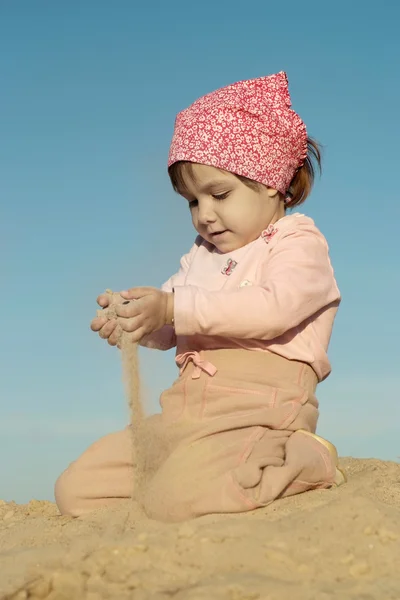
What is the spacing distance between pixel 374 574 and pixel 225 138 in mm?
2350

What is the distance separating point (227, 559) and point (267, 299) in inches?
53.7

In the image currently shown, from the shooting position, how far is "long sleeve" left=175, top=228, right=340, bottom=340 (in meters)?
3.51

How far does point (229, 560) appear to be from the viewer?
8.11 feet

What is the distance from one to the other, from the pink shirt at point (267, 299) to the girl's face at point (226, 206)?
76 millimetres

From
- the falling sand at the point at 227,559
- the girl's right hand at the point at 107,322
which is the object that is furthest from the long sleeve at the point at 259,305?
the falling sand at the point at 227,559

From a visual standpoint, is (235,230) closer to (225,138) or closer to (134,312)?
(225,138)

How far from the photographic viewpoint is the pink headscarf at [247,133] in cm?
397

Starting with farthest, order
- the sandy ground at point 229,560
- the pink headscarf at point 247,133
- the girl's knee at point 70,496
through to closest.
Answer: the pink headscarf at point 247,133
the girl's knee at point 70,496
the sandy ground at point 229,560

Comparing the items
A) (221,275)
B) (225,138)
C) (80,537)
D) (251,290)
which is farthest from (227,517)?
(225,138)

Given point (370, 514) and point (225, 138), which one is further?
point (225, 138)

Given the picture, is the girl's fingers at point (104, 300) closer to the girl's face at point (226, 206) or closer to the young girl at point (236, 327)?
the young girl at point (236, 327)

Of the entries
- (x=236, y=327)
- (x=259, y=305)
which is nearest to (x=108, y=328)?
(x=236, y=327)

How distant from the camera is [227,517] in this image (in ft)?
10.2

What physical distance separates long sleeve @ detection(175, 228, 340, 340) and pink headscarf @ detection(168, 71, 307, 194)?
58 cm
